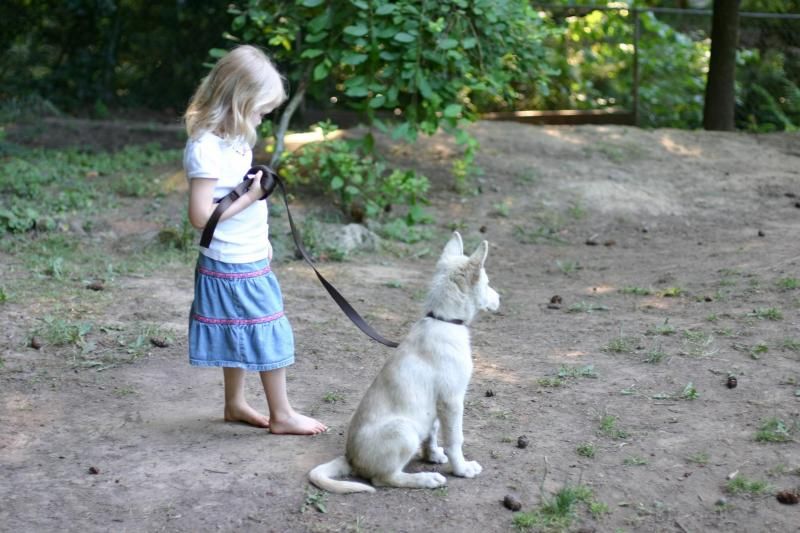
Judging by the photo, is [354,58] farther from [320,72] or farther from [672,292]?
[672,292]

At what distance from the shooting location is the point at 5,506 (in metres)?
4.25

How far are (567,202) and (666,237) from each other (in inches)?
52.6

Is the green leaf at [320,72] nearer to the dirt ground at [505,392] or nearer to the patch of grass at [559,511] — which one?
the dirt ground at [505,392]

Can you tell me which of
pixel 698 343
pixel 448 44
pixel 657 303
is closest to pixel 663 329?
pixel 698 343

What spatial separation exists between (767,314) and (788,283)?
74cm

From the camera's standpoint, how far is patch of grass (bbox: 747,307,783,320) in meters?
6.64

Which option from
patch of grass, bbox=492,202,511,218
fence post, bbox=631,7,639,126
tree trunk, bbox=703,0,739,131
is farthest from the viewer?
fence post, bbox=631,7,639,126

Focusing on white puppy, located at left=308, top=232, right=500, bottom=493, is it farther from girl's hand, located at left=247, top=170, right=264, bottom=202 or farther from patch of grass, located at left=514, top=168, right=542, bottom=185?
patch of grass, located at left=514, top=168, right=542, bottom=185

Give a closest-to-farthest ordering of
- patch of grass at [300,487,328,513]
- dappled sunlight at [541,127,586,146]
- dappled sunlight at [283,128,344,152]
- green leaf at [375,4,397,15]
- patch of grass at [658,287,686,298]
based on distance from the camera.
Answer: patch of grass at [300,487,328,513]
patch of grass at [658,287,686,298]
green leaf at [375,4,397,15]
dappled sunlight at [283,128,344,152]
dappled sunlight at [541,127,586,146]

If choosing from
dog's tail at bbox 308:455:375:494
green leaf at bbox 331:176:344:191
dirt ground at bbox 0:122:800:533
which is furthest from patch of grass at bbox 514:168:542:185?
dog's tail at bbox 308:455:375:494

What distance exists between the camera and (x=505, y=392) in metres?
5.77

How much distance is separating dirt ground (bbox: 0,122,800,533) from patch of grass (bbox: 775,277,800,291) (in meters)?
0.03

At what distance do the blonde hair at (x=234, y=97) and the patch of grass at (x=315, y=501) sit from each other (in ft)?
6.05

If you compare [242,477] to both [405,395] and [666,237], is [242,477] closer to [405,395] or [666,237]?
[405,395]
